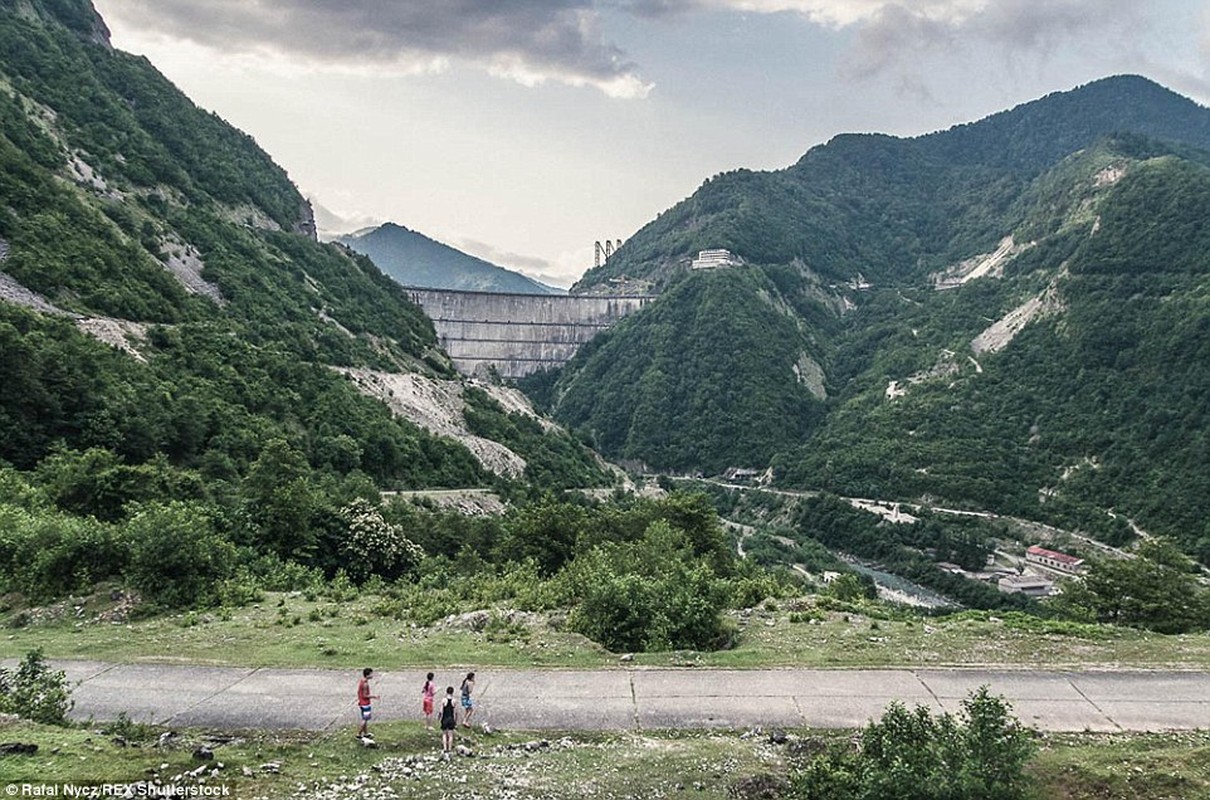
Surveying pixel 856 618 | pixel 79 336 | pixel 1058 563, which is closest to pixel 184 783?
pixel 856 618

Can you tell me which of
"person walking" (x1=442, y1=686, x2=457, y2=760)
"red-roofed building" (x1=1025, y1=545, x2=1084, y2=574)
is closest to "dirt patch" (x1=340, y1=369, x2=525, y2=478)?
"red-roofed building" (x1=1025, y1=545, x2=1084, y2=574)

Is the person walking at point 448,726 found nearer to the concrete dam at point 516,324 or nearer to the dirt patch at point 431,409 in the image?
the dirt patch at point 431,409

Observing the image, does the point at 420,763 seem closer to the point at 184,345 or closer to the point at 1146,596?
the point at 1146,596

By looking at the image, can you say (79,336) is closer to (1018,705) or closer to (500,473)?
(500,473)

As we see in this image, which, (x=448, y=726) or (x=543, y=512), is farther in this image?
(x=543, y=512)

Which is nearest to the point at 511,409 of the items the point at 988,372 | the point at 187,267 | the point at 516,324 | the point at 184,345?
the point at 187,267

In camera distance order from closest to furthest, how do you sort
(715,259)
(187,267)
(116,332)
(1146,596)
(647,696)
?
(647,696) < (1146,596) < (116,332) < (187,267) < (715,259)
